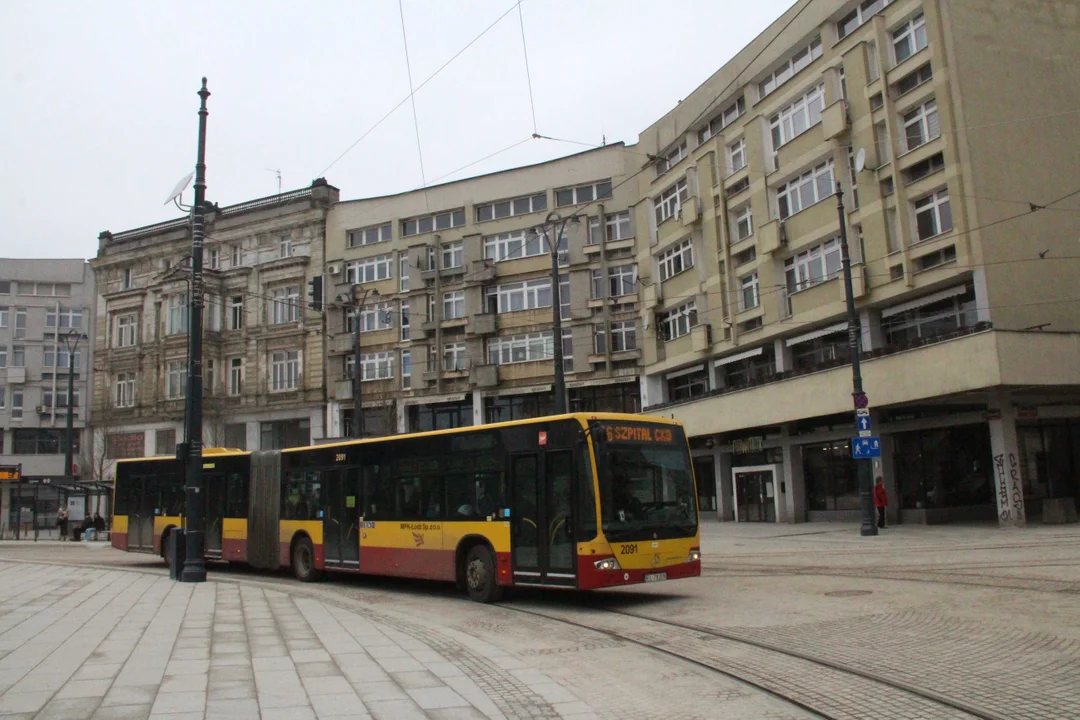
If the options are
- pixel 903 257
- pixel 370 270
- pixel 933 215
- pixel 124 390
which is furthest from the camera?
pixel 124 390

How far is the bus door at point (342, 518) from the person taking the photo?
18062mm

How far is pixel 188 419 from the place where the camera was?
18625mm

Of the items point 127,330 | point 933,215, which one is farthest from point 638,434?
point 127,330

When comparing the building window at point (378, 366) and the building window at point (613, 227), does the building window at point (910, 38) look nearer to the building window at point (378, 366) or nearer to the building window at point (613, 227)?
the building window at point (613, 227)

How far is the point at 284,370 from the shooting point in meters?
53.7

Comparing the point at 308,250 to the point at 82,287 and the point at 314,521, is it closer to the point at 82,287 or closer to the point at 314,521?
the point at 82,287

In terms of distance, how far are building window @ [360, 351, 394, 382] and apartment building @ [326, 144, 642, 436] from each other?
67 mm

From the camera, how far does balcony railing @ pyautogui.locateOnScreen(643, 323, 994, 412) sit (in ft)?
81.9

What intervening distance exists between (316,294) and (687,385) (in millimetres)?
21985

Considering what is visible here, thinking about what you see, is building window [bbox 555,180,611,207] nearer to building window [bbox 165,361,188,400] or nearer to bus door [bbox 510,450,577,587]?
building window [bbox 165,361,188,400]

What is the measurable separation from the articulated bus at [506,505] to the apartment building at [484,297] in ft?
88.7

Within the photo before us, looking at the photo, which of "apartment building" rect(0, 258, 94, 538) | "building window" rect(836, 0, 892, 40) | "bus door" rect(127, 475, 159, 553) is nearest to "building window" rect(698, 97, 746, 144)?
"building window" rect(836, 0, 892, 40)

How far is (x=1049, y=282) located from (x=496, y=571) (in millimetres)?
20508

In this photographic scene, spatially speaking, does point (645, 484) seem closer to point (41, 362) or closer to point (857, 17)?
point (857, 17)
